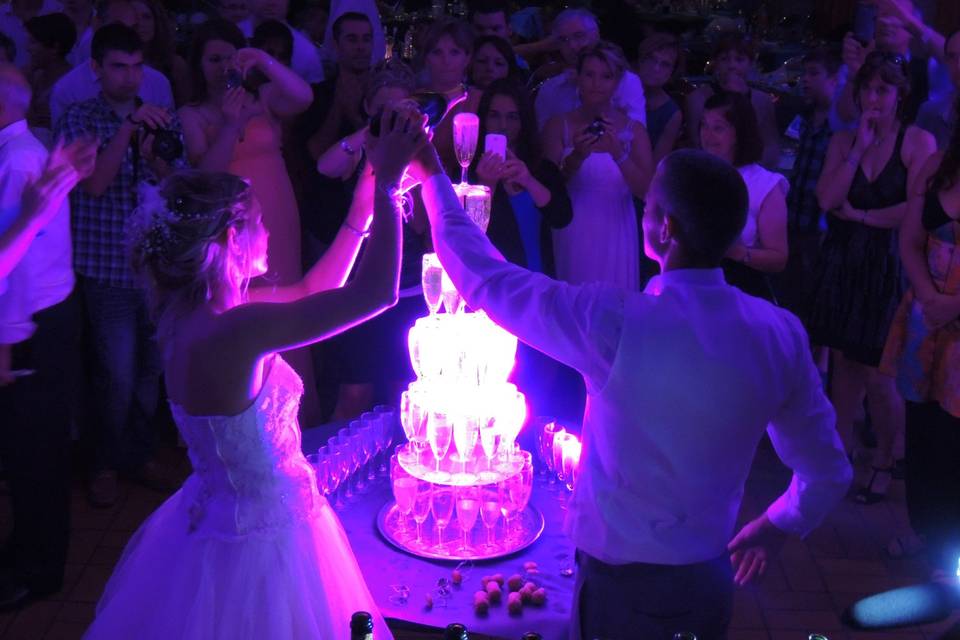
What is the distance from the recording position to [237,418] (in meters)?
2.17

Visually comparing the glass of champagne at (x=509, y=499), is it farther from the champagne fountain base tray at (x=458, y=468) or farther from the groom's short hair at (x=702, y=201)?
the groom's short hair at (x=702, y=201)

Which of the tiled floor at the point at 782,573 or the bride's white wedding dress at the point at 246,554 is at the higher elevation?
the bride's white wedding dress at the point at 246,554

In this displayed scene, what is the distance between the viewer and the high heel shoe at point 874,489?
14.6 feet

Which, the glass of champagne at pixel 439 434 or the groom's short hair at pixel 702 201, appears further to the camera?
the glass of champagne at pixel 439 434

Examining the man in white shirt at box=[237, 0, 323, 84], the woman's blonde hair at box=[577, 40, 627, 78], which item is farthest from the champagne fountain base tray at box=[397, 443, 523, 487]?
the man in white shirt at box=[237, 0, 323, 84]

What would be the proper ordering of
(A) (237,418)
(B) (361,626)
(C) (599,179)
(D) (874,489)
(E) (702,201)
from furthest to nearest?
(D) (874,489) < (C) (599,179) < (A) (237,418) < (E) (702,201) < (B) (361,626)

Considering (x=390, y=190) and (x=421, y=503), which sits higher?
(x=390, y=190)

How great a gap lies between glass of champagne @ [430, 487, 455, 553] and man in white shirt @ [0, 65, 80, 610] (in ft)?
5.21

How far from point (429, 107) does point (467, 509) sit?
1082 mm

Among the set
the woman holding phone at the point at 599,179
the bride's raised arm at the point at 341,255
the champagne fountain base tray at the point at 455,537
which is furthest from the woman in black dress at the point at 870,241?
the bride's raised arm at the point at 341,255

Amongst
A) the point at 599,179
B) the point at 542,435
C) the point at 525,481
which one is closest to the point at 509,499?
the point at 525,481

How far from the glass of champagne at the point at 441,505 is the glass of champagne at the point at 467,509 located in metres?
0.03

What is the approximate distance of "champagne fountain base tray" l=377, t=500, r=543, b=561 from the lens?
264cm

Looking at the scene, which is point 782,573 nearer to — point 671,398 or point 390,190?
point 671,398
